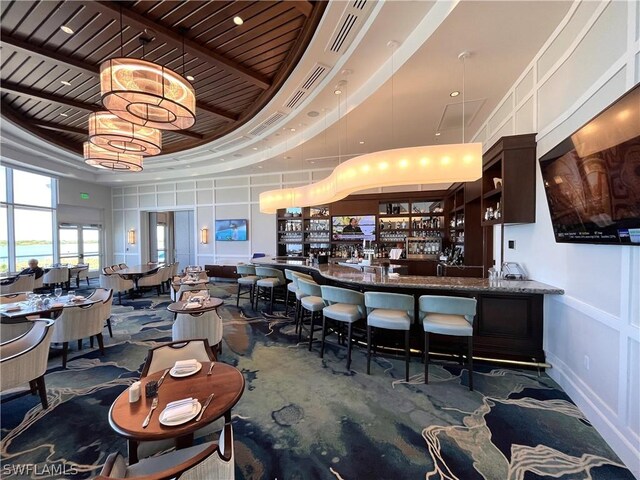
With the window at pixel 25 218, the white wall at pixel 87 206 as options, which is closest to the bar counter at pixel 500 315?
the window at pixel 25 218

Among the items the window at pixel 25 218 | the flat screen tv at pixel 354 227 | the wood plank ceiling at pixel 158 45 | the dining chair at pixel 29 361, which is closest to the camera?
the dining chair at pixel 29 361

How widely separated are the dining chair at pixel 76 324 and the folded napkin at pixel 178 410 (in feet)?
10.4

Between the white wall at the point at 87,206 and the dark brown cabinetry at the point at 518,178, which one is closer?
the dark brown cabinetry at the point at 518,178

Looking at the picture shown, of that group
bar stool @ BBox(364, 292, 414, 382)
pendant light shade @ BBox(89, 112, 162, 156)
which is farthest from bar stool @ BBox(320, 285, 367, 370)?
pendant light shade @ BBox(89, 112, 162, 156)

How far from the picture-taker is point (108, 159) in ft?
18.0

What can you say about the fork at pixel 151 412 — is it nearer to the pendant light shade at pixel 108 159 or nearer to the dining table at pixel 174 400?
the dining table at pixel 174 400

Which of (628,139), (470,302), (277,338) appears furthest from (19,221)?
(628,139)

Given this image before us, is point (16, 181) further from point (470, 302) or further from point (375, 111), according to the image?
point (470, 302)

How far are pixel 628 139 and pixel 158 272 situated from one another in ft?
29.1

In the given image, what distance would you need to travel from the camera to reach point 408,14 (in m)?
2.84

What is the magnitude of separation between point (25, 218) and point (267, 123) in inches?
357

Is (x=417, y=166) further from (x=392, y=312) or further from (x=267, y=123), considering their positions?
(x=267, y=123)

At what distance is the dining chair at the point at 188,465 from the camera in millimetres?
1062

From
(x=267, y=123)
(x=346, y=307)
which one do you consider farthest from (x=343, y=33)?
(x=346, y=307)
